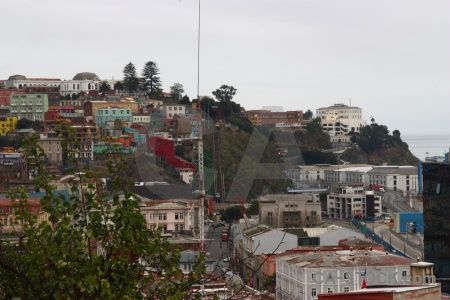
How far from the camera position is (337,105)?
191 feet

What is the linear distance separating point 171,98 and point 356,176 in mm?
8356

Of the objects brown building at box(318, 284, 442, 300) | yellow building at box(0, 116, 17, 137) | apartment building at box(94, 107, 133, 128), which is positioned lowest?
brown building at box(318, 284, 442, 300)

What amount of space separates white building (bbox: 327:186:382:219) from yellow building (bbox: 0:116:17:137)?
10.6 m

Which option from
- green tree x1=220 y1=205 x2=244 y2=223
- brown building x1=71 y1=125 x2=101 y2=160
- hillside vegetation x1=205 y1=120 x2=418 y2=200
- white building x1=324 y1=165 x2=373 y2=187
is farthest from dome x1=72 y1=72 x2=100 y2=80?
green tree x1=220 y1=205 x2=244 y2=223

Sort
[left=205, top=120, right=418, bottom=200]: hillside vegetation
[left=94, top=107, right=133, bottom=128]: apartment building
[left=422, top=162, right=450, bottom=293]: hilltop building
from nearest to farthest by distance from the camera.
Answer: [left=422, top=162, right=450, bottom=293]: hilltop building, [left=205, top=120, right=418, bottom=200]: hillside vegetation, [left=94, top=107, right=133, bottom=128]: apartment building

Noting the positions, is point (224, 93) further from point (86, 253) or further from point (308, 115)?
point (86, 253)

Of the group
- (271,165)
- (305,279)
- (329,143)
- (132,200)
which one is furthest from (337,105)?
(132,200)

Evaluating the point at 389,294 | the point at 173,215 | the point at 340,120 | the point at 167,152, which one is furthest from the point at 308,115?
the point at 389,294

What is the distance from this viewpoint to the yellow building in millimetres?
39812

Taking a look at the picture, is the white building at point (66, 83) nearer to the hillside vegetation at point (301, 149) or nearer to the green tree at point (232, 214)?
the hillside vegetation at point (301, 149)

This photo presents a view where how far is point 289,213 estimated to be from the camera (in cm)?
2745

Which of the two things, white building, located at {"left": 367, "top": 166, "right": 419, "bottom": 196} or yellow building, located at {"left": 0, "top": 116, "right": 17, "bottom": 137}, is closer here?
yellow building, located at {"left": 0, "top": 116, "right": 17, "bottom": 137}

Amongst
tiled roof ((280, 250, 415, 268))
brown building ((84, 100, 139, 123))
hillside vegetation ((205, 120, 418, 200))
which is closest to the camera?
tiled roof ((280, 250, 415, 268))

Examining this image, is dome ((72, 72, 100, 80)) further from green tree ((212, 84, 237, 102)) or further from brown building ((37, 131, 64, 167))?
brown building ((37, 131, 64, 167))
